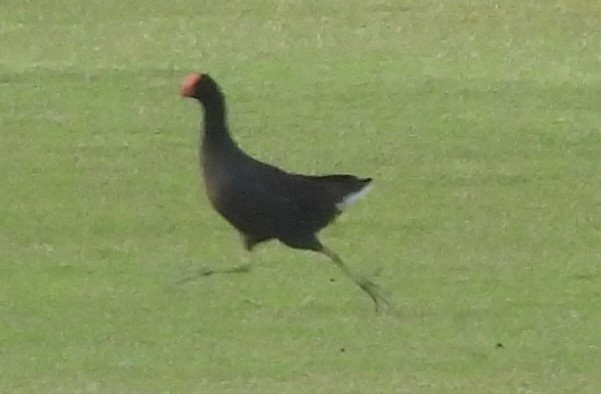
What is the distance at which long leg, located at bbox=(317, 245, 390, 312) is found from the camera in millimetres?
7637

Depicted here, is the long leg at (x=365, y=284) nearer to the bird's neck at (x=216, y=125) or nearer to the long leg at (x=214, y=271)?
the long leg at (x=214, y=271)

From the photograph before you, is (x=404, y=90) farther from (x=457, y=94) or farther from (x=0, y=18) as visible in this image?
(x=0, y=18)

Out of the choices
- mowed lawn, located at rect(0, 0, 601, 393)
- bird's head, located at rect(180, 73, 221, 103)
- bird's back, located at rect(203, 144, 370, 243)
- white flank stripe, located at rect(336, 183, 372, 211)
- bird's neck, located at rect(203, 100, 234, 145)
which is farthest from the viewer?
bird's head, located at rect(180, 73, 221, 103)

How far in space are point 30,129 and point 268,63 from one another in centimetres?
176

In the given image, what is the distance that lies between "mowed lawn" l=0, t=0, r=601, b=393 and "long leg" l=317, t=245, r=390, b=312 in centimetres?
5

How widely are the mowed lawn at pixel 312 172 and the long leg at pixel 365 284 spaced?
0.16 feet

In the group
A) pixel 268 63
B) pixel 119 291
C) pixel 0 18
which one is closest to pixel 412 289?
pixel 119 291

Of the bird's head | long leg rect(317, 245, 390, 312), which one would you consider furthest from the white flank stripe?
the bird's head

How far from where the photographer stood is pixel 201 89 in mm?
7895

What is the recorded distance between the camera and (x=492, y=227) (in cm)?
892

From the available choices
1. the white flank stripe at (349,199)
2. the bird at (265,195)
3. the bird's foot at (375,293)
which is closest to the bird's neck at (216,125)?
the bird at (265,195)

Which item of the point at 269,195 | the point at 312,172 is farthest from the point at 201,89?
the point at 312,172

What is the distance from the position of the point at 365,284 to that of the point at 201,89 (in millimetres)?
935

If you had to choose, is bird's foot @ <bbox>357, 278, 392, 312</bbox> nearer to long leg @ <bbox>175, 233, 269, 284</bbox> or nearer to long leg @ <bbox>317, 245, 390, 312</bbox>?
long leg @ <bbox>317, 245, 390, 312</bbox>
